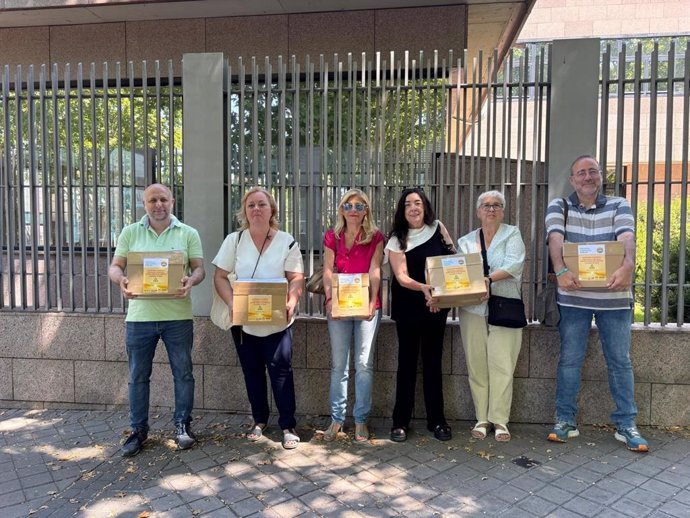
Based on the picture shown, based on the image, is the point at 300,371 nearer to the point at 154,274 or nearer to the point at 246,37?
the point at 154,274

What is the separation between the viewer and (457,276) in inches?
142

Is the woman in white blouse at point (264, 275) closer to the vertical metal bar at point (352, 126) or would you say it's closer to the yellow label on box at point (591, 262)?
the vertical metal bar at point (352, 126)

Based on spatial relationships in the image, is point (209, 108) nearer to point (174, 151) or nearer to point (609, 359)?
point (174, 151)


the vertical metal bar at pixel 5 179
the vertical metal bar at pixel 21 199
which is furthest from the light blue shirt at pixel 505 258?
the vertical metal bar at pixel 5 179

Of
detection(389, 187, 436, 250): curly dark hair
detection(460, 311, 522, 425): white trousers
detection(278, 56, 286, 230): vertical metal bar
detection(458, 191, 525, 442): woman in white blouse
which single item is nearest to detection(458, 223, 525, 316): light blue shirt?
detection(458, 191, 525, 442): woman in white blouse

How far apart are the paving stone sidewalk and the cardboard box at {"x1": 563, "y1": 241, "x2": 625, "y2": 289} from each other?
127 cm

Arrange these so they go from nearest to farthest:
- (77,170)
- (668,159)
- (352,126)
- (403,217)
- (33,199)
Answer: (403,217) → (668,159) → (352,126) → (33,199) → (77,170)

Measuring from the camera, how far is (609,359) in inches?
151

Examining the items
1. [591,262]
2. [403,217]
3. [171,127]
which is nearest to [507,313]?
[591,262]

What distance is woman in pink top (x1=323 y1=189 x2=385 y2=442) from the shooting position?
12.6 feet

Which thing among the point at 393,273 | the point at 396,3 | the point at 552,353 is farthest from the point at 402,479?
the point at 396,3

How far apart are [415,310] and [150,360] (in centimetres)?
203

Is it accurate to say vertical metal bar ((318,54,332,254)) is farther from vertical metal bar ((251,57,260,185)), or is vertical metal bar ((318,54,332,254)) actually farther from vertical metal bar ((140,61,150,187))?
vertical metal bar ((140,61,150,187))

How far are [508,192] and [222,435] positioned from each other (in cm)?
315
